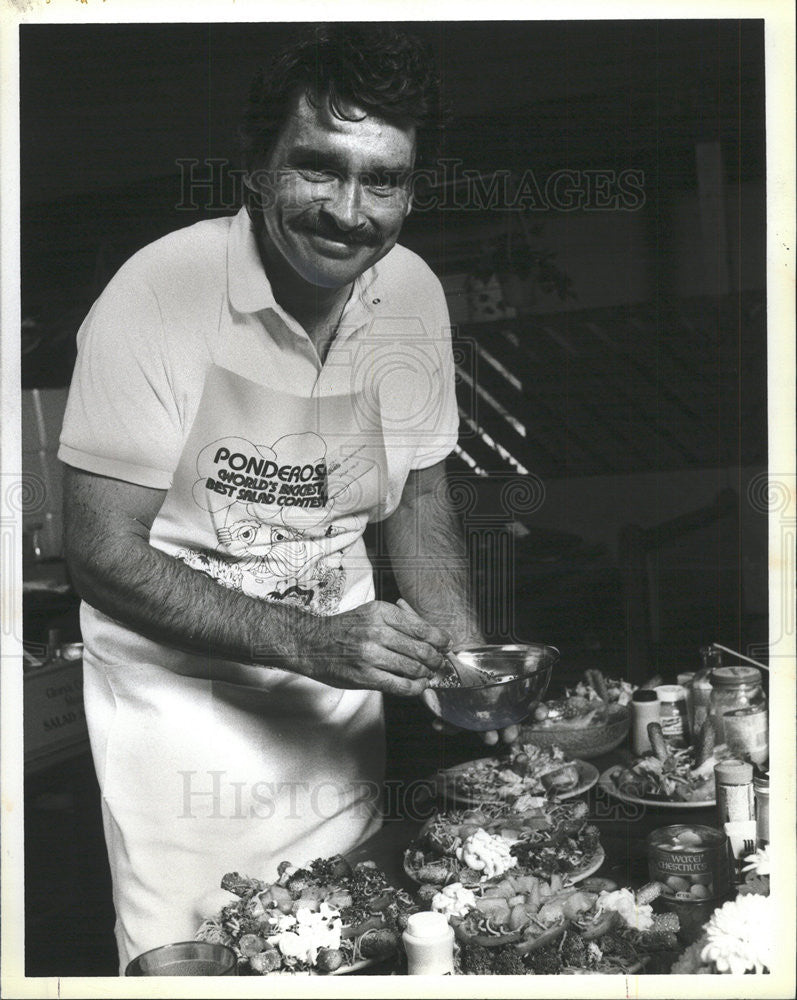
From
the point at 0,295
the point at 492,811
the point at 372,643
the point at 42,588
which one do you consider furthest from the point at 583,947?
the point at 0,295

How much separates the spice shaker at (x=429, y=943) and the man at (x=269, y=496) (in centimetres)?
28

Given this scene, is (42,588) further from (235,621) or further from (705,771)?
(705,771)

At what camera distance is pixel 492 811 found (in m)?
2.98

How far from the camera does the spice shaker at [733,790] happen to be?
9.80 feet

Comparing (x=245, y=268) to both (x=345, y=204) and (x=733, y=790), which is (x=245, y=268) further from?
(x=733, y=790)

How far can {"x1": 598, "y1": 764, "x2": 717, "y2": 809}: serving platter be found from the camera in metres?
2.97

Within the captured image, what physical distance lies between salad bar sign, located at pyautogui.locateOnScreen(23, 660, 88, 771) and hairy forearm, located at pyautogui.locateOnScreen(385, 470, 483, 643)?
0.91 m

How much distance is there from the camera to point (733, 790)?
299 centimetres

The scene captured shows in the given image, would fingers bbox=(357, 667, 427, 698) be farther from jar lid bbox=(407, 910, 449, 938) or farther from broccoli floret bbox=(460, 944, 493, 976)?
broccoli floret bbox=(460, 944, 493, 976)

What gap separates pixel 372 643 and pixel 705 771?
96 cm

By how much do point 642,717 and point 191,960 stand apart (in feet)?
4.47

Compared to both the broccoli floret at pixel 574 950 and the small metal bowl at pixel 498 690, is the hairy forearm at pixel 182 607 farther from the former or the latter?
the broccoli floret at pixel 574 950

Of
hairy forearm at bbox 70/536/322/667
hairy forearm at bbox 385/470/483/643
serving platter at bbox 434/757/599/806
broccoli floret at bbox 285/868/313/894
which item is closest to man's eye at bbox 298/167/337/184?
hairy forearm at bbox 385/470/483/643

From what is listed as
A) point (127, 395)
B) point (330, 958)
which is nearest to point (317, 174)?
point (127, 395)
